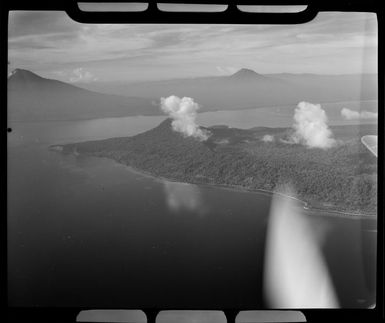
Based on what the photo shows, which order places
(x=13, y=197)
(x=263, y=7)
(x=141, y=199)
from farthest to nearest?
(x=141, y=199), (x=13, y=197), (x=263, y=7)

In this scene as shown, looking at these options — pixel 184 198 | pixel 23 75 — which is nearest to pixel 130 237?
pixel 184 198

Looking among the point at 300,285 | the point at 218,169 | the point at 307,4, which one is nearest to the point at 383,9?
the point at 307,4

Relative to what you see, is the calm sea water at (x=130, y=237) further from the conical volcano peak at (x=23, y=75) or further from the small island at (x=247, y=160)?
the conical volcano peak at (x=23, y=75)

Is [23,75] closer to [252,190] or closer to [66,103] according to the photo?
[66,103]

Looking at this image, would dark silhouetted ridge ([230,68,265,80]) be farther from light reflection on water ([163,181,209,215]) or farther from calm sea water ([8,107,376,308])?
light reflection on water ([163,181,209,215])

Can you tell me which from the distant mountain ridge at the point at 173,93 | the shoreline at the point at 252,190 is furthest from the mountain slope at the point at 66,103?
the shoreline at the point at 252,190
